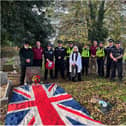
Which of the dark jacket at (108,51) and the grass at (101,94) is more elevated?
the dark jacket at (108,51)

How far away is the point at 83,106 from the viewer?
4.04 metres

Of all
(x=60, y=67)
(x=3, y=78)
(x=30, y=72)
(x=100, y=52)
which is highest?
(x=100, y=52)

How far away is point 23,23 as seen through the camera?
5.76 m

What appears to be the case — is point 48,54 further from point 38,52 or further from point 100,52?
point 100,52

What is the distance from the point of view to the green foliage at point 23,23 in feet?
17.4

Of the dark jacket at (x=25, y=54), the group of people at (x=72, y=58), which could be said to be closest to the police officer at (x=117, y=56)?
the group of people at (x=72, y=58)

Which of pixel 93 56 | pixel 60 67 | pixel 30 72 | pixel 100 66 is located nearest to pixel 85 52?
pixel 93 56

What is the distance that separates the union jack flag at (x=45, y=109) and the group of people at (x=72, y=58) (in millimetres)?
1204

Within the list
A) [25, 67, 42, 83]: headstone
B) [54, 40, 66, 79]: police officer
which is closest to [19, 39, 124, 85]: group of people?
[54, 40, 66, 79]: police officer

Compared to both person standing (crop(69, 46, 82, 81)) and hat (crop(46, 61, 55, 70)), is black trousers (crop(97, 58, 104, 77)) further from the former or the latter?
hat (crop(46, 61, 55, 70))

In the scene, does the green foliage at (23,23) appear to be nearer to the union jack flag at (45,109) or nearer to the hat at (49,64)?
the hat at (49,64)

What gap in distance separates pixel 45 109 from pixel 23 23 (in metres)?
3.23

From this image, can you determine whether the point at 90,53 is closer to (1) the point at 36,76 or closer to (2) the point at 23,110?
(1) the point at 36,76

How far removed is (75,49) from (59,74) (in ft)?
4.66
